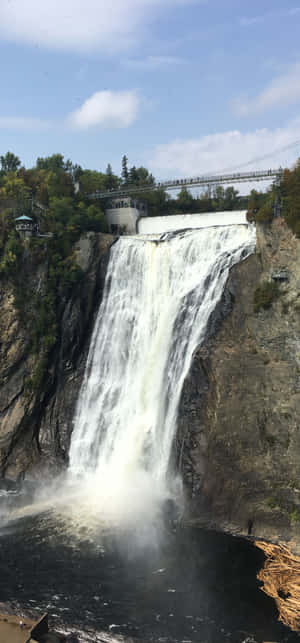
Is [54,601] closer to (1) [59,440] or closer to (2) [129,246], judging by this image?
(1) [59,440]

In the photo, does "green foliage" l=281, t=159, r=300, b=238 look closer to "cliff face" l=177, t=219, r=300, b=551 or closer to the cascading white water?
"cliff face" l=177, t=219, r=300, b=551

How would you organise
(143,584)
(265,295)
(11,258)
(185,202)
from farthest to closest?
(185,202), (11,258), (265,295), (143,584)

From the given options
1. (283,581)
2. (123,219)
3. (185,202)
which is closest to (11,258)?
(123,219)

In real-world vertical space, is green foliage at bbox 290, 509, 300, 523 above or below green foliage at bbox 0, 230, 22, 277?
below


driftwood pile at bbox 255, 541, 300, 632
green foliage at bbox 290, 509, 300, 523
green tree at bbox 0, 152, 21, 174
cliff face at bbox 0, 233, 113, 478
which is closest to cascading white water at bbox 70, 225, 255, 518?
cliff face at bbox 0, 233, 113, 478

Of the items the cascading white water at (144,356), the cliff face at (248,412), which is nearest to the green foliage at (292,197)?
the cliff face at (248,412)

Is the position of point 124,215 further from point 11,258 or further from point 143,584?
point 143,584
